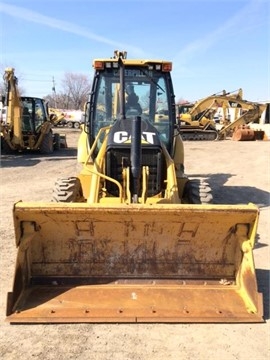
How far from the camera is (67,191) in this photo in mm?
5828

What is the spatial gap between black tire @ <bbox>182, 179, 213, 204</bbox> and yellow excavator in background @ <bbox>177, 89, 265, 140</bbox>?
61.0 feet

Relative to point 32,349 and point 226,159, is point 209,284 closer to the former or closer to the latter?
point 32,349

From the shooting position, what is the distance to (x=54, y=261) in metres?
4.38

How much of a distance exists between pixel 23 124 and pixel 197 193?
1284cm

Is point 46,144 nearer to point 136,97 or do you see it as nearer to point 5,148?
point 5,148

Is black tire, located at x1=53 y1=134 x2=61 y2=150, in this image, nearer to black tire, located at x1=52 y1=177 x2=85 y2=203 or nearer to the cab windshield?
the cab windshield

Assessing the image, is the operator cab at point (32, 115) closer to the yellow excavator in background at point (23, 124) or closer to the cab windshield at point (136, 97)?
the yellow excavator in background at point (23, 124)

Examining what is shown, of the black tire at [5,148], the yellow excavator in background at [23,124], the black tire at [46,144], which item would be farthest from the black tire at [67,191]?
the black tire at [46,144]

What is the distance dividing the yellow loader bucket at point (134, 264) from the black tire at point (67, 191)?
1440 mm

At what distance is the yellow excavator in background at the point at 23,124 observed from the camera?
53.3 feet

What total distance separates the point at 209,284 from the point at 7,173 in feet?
31.3

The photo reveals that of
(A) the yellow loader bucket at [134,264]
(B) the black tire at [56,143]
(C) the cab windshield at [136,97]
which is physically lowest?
(B) the black tire at [56,143]

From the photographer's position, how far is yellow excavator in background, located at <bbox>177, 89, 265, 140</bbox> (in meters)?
24.5

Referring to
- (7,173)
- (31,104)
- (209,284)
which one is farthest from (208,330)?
(31,104)
